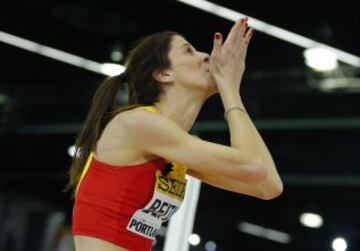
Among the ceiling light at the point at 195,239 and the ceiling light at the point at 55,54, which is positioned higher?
the ceiling light at the point at 55,54

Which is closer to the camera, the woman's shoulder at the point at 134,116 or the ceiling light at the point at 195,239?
the woman's shoulder at the point at 134,116

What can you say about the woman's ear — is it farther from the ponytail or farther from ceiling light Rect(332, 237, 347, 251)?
ceiling light Rect(332, 237, 347, 251)

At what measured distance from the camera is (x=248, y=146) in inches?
70.2

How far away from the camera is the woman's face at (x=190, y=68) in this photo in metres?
1.92

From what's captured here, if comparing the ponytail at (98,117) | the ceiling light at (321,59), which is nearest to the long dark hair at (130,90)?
the ponytail at (98,117)

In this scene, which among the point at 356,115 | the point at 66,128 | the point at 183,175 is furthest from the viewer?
the point at 66,128

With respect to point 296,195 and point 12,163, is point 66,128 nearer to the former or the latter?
point 12,163

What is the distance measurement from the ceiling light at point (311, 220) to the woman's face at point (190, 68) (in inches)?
123

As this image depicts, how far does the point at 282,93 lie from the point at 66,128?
1612 mm

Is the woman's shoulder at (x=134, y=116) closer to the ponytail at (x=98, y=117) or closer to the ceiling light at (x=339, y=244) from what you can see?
the ponytail at (x=98, y=117)

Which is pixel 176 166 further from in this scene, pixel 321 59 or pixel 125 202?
pixel 321 59

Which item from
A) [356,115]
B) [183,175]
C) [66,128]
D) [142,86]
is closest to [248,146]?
[183,175]

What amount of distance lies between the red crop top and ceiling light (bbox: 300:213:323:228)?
126 inches

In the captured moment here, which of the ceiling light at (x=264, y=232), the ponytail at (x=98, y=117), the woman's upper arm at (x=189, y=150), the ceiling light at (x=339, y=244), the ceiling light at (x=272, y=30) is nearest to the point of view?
the woman's upper arm at (x=189, y=150)
